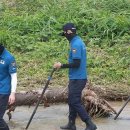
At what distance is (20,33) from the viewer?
50.7 feet

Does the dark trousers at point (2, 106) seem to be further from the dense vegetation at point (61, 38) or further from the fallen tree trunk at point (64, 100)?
the dense vegetation at point (61, 38)

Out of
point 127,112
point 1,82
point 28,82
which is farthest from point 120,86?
point 1,82

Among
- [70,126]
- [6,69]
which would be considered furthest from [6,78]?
[70,126]

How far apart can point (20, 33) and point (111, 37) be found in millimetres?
2732

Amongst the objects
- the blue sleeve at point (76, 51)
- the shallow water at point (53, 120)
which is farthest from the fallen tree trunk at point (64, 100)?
the blue sleeve at point (76, 51)

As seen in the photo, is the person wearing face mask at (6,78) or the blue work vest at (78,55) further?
the blue work vest at (78,55)

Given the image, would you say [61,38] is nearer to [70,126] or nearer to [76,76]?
[70,126]

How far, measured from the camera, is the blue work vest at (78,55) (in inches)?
326

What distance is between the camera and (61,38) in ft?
49.0

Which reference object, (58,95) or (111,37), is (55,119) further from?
(111,37)

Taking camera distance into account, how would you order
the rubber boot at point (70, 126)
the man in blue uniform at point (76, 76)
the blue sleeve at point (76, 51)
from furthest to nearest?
1. the rubber boot at point (70, 126)
2. the man in blue uniform at point (76, 76)
3. the blue sleeve at point (76, 51)

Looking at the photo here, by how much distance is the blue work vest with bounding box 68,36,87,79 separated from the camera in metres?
8.29

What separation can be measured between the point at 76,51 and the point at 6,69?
51.0 inches

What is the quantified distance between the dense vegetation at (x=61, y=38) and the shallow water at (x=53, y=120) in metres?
1.41
